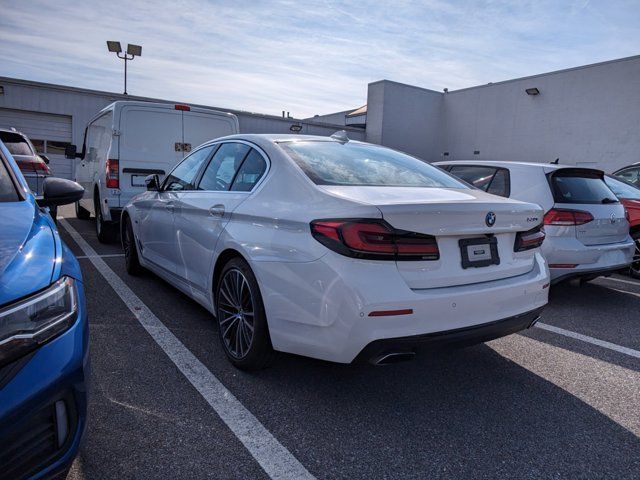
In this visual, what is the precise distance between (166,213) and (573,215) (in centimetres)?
389

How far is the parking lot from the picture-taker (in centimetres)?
217

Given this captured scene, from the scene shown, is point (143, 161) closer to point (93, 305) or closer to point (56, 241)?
point (93, 305)

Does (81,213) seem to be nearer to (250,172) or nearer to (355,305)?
(250,172)

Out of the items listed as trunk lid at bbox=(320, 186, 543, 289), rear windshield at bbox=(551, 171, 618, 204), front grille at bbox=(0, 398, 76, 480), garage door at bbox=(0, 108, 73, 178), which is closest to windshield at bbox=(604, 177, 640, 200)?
rear windshield at bbox=(551, 171, 618, 204)

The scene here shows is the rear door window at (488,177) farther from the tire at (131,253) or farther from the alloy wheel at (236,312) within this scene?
the tire at (131,253)

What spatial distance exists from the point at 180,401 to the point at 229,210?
49.1 inches

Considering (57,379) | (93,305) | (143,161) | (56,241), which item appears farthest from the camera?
(143,161)

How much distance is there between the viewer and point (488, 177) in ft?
17.7

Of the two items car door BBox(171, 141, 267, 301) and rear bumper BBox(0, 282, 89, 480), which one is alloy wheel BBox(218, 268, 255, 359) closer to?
car door BBox(171, 141, 267, 301)

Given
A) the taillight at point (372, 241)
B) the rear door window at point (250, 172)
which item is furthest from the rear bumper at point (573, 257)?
the rear door window at point (250, 172)

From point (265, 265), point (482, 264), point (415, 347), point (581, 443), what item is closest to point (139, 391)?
point (265, 265)

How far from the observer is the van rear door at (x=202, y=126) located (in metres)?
7.29

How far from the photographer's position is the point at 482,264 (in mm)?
2625

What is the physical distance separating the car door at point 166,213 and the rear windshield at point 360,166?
3.93 ft
